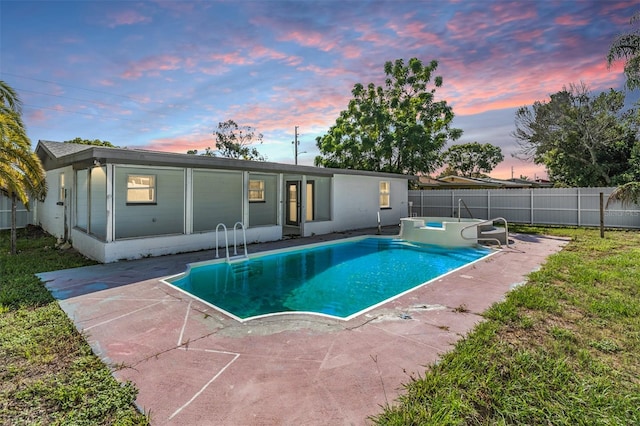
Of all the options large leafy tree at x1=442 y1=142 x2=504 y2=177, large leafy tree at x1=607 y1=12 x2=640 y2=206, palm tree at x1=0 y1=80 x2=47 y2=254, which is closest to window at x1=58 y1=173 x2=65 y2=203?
palm tree at x1=0 y1=80 x2=47 y2=254

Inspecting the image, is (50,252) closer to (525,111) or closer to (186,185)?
(186,185)

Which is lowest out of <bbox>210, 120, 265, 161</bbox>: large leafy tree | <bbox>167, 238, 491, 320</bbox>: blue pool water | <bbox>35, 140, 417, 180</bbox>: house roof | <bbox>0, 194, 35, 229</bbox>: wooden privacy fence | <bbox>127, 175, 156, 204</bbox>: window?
<bbox>167, 238, 491, 320</bbox>: blue pool water

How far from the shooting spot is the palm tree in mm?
7152

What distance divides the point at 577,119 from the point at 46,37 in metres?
25.7

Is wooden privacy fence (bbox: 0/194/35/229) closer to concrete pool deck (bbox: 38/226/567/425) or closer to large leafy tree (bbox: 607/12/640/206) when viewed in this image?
concrete pool deck (bbox: 38/226/567/425)

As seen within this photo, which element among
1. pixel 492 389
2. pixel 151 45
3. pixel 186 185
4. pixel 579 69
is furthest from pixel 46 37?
pixel 579 69

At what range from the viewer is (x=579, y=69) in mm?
10094

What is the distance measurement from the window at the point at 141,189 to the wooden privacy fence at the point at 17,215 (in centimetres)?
683

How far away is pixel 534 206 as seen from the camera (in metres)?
15.1

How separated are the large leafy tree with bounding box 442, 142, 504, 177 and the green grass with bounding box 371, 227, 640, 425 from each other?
144 feet

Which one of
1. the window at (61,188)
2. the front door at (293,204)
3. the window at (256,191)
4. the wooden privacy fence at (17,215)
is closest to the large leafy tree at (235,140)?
the wooden privacy fence at (17,215)

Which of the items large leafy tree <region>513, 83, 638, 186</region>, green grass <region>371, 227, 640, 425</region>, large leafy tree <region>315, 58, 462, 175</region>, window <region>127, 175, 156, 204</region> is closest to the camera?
green grass <region>371, 227, 640, 425</region>

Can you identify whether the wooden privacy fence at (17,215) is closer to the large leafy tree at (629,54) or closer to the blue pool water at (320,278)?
the blue pool water at (320,278)

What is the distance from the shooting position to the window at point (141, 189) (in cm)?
994
